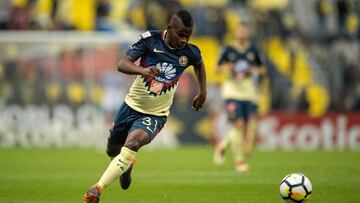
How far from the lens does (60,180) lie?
14648mm

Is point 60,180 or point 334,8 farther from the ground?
point 334,8

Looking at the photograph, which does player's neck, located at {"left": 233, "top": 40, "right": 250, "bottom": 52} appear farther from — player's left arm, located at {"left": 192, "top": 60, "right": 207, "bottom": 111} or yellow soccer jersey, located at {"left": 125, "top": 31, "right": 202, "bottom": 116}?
yellow soccer jersey, located at {"left": 125, "top": 31, "right": 202, "bottom": 116}

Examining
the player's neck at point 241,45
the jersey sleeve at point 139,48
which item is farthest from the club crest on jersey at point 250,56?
the jersey sleeve at point 139,48

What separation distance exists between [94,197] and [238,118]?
9.40 m

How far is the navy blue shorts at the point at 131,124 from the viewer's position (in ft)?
34.9

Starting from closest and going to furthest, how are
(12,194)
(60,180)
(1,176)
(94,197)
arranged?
1. (94,197)
2. (12,194)
3. (60,180)
4. (1,176)

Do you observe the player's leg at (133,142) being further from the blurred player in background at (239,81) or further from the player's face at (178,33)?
the blurred player in background at (239,81)

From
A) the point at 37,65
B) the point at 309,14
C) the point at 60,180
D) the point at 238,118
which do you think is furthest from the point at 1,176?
the point at 309,14

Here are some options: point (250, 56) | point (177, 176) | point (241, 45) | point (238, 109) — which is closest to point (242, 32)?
point (241, 45)

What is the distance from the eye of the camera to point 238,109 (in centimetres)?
1877

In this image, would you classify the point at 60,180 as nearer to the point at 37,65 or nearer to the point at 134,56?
the point at 134,56

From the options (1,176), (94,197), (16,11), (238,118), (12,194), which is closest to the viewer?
(94,197)

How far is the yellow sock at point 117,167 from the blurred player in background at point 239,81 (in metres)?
7.85

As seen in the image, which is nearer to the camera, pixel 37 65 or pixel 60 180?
pixel 60 180
